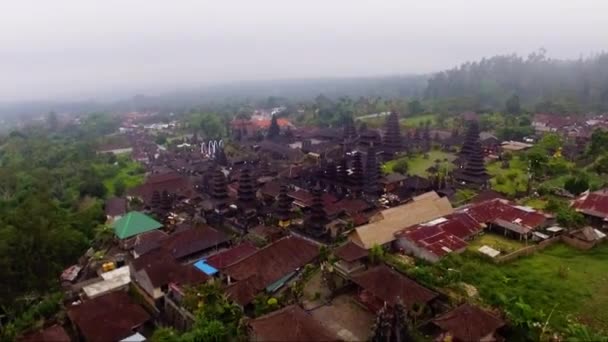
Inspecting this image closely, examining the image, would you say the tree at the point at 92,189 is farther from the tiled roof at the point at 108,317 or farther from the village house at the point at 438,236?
the village house at the point at 438,236

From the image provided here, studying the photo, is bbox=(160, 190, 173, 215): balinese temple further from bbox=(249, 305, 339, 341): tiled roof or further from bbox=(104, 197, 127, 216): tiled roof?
bbox=(249, 305, 339, 341): tiled roof

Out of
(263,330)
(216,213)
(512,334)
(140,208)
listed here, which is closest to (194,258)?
(216,213)

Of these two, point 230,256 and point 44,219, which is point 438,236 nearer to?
point 230,256

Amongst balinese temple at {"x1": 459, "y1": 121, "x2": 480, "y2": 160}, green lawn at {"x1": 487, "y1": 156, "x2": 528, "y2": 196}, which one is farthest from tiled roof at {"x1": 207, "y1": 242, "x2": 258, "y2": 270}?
balinese temple at {"x1": 459, "y1": 121, "x2": 480, "y2": 160}

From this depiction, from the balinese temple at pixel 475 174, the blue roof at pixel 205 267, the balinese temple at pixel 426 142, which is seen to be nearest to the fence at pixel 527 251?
the balinese temple at pixel 475 174

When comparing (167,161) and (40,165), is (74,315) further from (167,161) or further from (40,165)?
(40,165)
